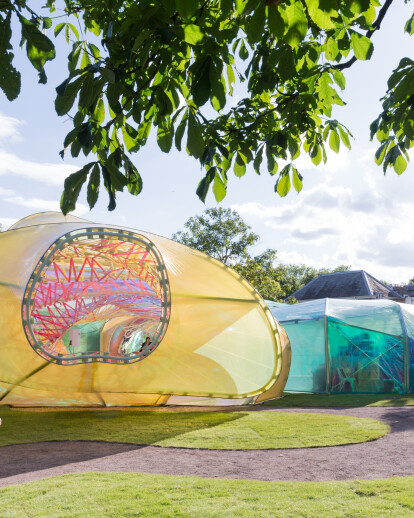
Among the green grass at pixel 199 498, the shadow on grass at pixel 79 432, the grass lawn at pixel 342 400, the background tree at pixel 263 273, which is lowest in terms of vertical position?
the shadow on grass at pixel 79 432

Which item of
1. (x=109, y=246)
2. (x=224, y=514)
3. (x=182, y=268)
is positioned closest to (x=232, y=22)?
(x=224, y=514)

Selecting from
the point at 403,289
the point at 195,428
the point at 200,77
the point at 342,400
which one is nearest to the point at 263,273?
the point at 342,400

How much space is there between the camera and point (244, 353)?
9.66m

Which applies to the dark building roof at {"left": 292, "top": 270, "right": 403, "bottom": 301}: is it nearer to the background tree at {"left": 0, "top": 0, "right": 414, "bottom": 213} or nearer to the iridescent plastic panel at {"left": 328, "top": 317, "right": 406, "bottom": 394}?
the iridescent plastic panel at {"left": 328, "top": 317, "right": 406, "bottom": 394}

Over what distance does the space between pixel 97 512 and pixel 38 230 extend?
6269mm

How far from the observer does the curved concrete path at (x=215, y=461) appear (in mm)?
5418

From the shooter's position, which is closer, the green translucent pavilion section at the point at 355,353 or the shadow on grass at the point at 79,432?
the shadow on grass at the point at 79,432

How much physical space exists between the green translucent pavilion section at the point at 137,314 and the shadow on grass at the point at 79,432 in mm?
382

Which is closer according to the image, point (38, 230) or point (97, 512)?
point (97, 512)

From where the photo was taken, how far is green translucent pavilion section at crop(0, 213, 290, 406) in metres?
8.68

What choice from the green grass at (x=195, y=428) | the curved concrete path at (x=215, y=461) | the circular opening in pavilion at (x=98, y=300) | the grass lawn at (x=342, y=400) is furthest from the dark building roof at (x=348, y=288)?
the curved concrete path at (x=215, y=461)

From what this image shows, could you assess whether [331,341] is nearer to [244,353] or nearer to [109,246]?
[244,353]

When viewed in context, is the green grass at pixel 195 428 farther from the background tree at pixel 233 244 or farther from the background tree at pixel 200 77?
the background tree at pixel 233 244

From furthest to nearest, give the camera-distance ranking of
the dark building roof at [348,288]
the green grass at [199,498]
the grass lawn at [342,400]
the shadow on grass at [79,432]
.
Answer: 1. the dark building roof at [348,288]
2. the grass lawn at [342,400]
3. the shadow on grass at [79,432]
4. the green grass at [199,498]
